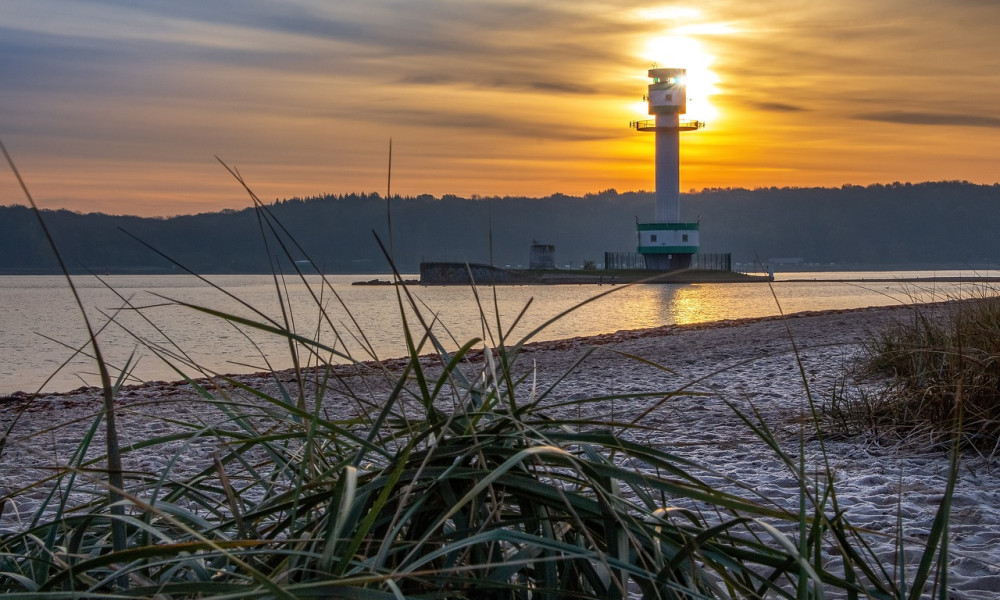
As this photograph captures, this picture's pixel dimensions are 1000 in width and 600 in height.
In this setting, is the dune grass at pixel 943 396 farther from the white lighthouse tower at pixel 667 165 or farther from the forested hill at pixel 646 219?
the forested hill at pixel 646 219

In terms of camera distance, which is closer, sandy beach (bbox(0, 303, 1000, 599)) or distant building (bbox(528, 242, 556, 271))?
sandy beach (bbox(0, 303, 1000, 599))

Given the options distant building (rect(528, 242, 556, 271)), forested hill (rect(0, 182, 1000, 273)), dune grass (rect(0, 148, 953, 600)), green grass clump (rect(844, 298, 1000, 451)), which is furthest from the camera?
forested hill (rect(0, 182, 1000, 273))

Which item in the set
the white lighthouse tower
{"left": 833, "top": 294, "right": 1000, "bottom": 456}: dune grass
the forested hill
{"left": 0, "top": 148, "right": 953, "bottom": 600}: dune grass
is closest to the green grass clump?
{"left": 833, "top": 294, "right": 1000, "bottom": 456}: dune grass

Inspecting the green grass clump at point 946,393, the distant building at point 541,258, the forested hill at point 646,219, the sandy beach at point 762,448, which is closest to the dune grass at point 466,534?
the sandy beach at point 762,448

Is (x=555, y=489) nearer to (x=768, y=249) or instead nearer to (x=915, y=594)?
(x=915, y=594)

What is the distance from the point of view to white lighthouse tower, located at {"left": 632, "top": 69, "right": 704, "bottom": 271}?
157 ft

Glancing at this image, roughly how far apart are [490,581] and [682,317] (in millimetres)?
24460

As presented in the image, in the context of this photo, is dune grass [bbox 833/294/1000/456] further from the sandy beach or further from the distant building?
the distant building

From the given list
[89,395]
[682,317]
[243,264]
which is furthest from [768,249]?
[89,395]

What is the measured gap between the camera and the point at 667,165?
48.3 meters

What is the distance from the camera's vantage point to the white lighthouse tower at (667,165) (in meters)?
48.0

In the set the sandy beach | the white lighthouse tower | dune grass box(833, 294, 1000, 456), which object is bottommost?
the sandy beach

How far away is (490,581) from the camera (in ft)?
2.62

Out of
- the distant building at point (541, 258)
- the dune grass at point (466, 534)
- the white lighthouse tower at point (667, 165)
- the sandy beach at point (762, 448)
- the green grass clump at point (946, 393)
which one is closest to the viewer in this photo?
the dune grass at point (466, 534)
